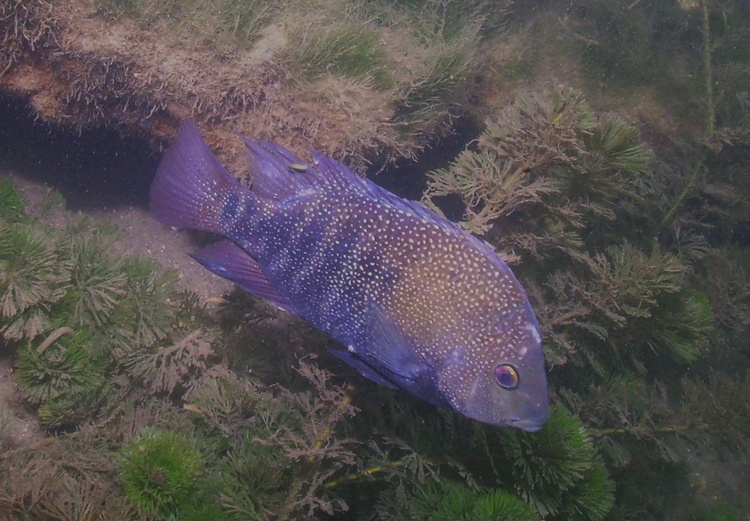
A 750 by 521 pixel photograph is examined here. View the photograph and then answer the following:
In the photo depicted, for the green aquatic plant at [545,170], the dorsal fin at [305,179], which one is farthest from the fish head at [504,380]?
the green aquatic plant at [545,170]

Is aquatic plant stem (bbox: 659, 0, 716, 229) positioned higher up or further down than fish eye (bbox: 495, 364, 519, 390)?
higher up

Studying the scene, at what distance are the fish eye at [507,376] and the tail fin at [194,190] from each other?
186 centimetres

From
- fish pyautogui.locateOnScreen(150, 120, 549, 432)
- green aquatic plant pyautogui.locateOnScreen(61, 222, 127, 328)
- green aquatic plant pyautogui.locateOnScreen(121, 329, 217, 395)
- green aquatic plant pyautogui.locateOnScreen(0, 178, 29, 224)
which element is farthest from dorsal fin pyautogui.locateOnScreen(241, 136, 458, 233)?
green aquatic plant pyautogui.locateOnScreen(0, 178, 29, 224)

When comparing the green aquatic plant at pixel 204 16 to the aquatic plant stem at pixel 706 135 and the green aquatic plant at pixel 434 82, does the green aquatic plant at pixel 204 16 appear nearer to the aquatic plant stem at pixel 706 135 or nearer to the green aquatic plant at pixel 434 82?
the green aquatic plant at pixel 434 82

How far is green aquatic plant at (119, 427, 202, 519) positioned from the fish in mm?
1323

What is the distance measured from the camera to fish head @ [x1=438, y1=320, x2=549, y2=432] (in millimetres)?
2369

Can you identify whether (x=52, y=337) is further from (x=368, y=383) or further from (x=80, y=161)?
(x=80, y=161)

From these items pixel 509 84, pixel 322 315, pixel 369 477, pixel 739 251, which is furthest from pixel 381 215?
pixel 739 251

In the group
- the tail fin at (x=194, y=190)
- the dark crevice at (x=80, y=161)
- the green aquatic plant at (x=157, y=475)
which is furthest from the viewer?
the dark crevice at (x=80, y=161)

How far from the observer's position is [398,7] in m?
→ 5.69

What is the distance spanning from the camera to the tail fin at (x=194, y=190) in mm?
2893

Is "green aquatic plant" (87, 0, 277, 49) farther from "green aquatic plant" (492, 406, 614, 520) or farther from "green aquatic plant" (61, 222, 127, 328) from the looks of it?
Result: "green aquatic plant" (492, 406, 614, 520)

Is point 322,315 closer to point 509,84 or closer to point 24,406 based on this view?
point 24,406

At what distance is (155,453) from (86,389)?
0.96 m
